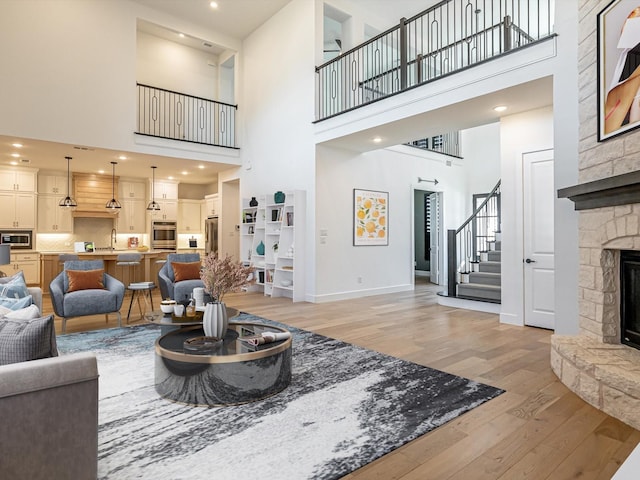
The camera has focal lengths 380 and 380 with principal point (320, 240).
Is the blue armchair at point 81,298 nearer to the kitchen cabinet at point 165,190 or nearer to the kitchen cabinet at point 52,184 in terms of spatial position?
the kitchen cabinet at point 52,184

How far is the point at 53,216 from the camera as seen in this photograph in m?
9.05

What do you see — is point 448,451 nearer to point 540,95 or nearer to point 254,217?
point 540,95

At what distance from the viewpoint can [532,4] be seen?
8.50m

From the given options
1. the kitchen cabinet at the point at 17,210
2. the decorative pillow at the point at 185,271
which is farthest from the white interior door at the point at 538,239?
the kitchen cabinet at the point at 17,210

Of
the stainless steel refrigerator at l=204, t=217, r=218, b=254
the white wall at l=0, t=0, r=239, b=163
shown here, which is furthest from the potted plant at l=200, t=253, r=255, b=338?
the stainless steel refrigerator at l=204, t=217, r=218, b=254

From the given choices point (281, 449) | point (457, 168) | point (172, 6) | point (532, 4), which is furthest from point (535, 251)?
point (172, 6)

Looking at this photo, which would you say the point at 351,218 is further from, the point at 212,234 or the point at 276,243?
the point at 212,234

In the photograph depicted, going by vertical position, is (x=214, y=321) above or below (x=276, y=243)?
below

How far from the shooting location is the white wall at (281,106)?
7113 mm

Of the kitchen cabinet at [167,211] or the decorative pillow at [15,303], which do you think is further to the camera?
the kitchen cabinet at [167,211]

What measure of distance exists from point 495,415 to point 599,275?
5.20ft

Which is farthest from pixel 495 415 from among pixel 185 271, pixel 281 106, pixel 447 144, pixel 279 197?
pixel 447 144

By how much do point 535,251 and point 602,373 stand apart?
2.75 meters

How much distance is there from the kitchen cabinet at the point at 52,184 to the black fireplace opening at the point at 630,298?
35.0 feet
